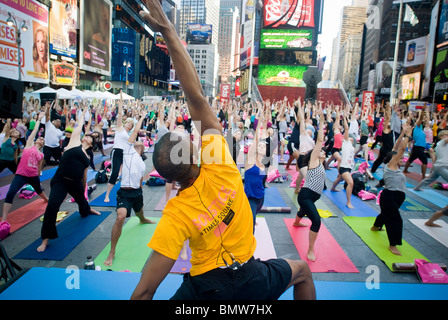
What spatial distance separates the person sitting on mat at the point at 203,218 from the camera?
161 centimetres

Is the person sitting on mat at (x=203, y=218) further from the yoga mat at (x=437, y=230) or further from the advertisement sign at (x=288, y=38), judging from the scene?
the advertisement sign at (x=288, y=38)

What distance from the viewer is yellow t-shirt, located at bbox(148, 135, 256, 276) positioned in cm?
160

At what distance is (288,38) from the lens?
47.9m

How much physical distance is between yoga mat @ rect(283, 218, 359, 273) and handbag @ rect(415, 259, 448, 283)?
0.90 meters

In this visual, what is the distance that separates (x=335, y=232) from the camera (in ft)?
20.7

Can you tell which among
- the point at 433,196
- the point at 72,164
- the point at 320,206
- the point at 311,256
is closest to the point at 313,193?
the point at 311,256

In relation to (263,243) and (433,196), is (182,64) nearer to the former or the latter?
(263,243)

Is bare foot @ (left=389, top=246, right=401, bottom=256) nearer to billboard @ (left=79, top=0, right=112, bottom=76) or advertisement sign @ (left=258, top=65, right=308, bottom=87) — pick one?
billboard @ (left=79, top=0, right=112, bottom=76)

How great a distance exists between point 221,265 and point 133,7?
78606mm

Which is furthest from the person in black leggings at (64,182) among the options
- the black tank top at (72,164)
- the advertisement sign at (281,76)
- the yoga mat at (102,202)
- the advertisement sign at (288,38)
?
the advertisement sign at (288,38)

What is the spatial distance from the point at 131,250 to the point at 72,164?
6.32 ft

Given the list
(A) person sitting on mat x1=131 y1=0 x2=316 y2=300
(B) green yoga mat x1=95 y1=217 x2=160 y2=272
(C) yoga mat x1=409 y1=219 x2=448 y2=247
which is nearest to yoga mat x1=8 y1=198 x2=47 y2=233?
(B) green yoga mat x1=95 y1=217 x2=160 y2=272

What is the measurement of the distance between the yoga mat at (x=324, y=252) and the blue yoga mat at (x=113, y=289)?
0.89 metres
